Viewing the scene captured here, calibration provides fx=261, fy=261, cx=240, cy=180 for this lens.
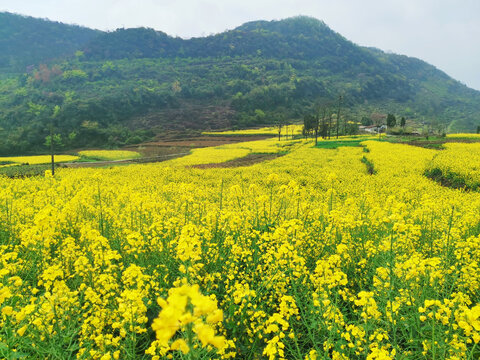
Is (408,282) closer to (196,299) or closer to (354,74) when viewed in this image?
(196,299)

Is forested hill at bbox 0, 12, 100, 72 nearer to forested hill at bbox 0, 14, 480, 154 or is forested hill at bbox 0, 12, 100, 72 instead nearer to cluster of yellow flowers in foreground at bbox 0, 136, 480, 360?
forested hill at bbox 0, 14, 480, 154

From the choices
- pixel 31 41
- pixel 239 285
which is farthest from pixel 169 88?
pixel 239 285

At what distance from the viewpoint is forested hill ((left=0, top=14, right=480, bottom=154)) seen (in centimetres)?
6888

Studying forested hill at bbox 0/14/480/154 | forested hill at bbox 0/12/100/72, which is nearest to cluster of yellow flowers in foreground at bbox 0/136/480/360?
forested hill at bbox 0/14/480/154

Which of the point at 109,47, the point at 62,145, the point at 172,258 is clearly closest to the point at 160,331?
the point at 172,258

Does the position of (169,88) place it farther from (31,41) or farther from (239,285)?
(239,285)

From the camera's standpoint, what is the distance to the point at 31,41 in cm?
14400

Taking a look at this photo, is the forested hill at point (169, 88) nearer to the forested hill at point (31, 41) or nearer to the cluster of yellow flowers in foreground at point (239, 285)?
the forested hill at point (31, 41)

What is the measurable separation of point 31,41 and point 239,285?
197819mm

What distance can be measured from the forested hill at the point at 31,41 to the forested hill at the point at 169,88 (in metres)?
0.72

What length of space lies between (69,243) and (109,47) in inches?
7026

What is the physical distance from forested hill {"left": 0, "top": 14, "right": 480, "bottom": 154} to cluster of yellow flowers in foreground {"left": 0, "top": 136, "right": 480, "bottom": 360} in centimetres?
6043

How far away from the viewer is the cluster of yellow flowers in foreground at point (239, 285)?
2.41 m

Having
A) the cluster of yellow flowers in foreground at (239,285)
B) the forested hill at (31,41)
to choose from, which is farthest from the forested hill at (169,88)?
the cluster of yellow flowers in foreground at (239,285)
